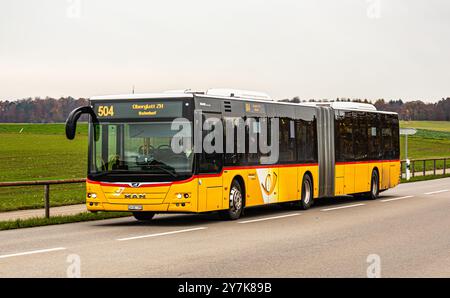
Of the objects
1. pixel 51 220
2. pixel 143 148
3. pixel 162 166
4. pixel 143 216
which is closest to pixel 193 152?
pixel 162 166

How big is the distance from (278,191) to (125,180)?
203 inches

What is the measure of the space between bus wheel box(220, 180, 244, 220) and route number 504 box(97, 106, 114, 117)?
3150 millimetres

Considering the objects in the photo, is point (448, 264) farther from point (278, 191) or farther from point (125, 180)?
point (278, 191)

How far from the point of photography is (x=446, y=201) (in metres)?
27.2

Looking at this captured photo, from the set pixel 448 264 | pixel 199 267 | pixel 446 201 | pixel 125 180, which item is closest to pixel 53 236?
pixel 125 180

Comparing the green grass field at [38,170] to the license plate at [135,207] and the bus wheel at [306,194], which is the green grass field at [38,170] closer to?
the license plate at [135,207]

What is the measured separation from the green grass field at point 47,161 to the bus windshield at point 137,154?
552 centimetres

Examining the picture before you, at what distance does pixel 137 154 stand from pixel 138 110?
892 mm

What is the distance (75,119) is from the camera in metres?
17.9

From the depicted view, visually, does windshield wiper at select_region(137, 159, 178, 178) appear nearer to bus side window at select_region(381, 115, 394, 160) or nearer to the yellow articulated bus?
the yellow articulated bus

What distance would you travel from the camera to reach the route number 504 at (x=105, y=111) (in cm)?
1938

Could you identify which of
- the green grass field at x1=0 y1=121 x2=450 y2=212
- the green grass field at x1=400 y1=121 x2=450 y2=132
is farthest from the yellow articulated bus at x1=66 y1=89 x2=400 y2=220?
the green grass field at x1=400 y1=121 x2=450 y2=132

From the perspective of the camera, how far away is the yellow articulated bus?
18906 mm

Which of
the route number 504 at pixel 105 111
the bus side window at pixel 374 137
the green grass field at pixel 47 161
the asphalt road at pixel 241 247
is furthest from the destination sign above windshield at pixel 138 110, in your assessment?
the bus side window at pixel 374 137
